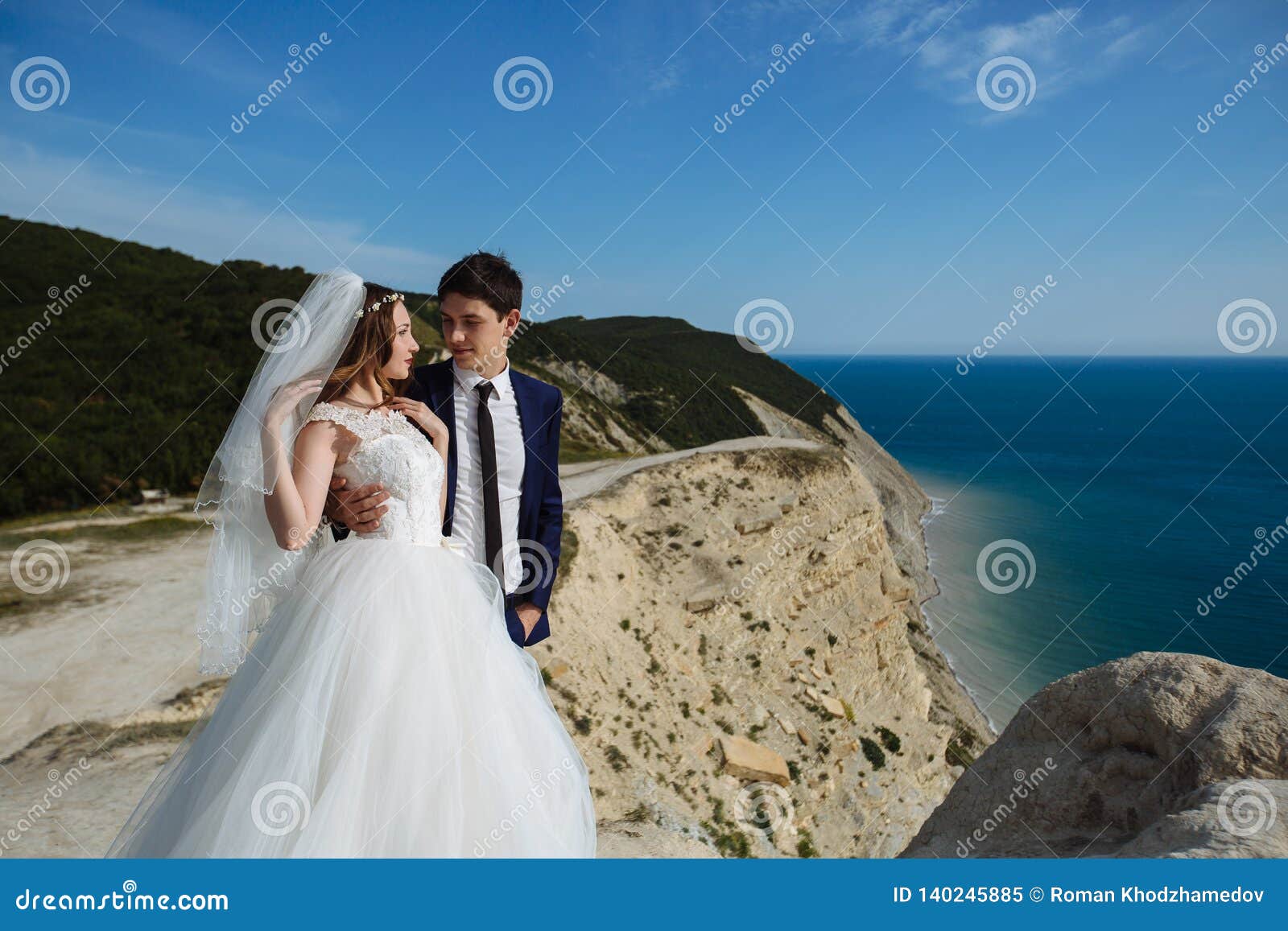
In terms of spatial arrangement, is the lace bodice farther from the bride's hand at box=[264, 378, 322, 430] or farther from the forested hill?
the forested hill

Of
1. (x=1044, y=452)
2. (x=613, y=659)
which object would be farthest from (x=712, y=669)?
(x=1044, y=452)

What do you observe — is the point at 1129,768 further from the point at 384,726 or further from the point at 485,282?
the point at 485,282

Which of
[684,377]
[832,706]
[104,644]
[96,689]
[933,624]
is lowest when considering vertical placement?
[832,706]

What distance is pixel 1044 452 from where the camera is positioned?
97625 mm

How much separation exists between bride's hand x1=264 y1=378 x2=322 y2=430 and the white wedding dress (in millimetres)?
101

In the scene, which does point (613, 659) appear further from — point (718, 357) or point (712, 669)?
point (718, 357)

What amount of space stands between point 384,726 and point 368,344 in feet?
5.47

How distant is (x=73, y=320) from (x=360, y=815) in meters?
37.3

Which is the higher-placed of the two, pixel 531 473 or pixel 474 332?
pixel 474 332

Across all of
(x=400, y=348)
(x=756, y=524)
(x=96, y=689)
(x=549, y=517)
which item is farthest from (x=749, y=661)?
(x=400, y=348)

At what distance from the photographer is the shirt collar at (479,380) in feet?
13.1

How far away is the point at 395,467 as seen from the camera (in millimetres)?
3652

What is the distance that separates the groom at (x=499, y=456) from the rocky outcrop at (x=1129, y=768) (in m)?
3.52

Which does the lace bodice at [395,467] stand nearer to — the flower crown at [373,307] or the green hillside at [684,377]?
the flower crown at [373,307]
